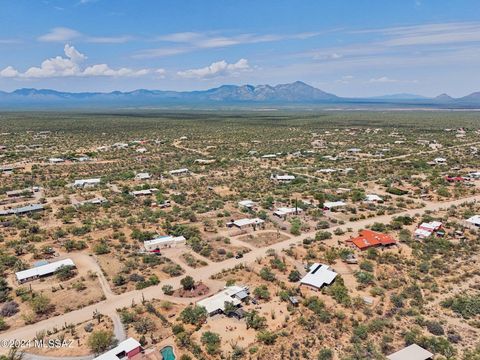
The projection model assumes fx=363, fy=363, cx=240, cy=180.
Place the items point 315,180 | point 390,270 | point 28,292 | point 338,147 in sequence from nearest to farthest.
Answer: point 28,292, point 390,270, point 315,180, point 338,147

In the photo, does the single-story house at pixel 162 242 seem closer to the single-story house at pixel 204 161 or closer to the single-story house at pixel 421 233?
the single-story house at pixel 421 233

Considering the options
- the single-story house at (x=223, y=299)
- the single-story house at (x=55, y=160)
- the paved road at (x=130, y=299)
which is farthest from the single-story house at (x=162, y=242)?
the single-story house at (x=55, y=160)

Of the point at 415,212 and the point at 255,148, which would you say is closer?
the point at 415,212

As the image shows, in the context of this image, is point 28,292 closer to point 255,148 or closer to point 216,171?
point 216,171

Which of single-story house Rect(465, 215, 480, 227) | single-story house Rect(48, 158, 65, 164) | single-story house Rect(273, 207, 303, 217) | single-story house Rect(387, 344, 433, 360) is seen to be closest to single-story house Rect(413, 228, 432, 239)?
single-story house Rect(465, 215, 480, 227)

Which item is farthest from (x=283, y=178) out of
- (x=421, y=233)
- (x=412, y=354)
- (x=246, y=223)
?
(x=412, y=354)

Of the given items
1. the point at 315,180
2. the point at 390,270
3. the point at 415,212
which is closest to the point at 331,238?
the point at 390,270
